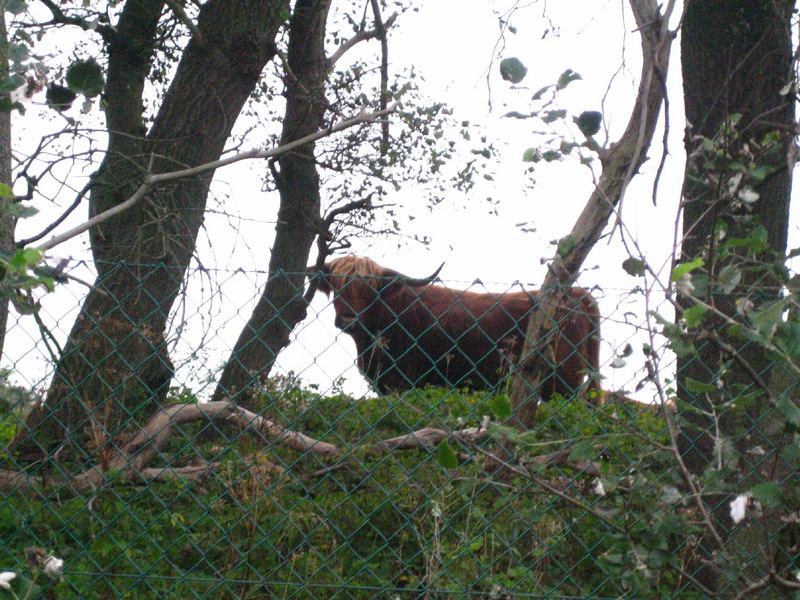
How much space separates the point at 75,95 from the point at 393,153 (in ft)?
17.4

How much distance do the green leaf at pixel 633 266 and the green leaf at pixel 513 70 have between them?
55 cm

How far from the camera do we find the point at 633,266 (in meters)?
2.84

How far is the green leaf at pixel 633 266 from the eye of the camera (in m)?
2.83

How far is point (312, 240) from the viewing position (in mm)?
8414

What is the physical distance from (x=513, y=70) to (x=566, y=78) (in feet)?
0.53

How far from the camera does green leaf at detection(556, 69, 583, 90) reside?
2.79 metres

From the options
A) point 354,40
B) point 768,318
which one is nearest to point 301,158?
point 354,40

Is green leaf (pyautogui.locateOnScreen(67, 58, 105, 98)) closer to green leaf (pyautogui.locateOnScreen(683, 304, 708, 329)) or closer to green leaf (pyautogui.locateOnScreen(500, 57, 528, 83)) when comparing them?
green leaf (pyautogui.locateOnScreen(500, 57, 528, 83))

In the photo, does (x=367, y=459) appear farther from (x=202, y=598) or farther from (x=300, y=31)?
(x=300, y=31)

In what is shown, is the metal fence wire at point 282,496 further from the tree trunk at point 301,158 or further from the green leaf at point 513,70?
the tree trunk at point 301,158

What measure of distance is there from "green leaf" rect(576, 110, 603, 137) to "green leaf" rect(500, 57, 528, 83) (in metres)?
0.19

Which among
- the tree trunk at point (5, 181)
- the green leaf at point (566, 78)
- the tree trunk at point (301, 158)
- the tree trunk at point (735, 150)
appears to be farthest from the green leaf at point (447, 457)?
the tree trunk at point (301, 158)

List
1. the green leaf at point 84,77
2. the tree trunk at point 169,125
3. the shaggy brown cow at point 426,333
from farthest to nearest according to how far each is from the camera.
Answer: the shaggy brown cow at point 426,333 → the tree trunk at point 169,125 → the green leaf at point 84,77

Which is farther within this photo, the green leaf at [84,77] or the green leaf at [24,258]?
the green leaf at [84,77]
